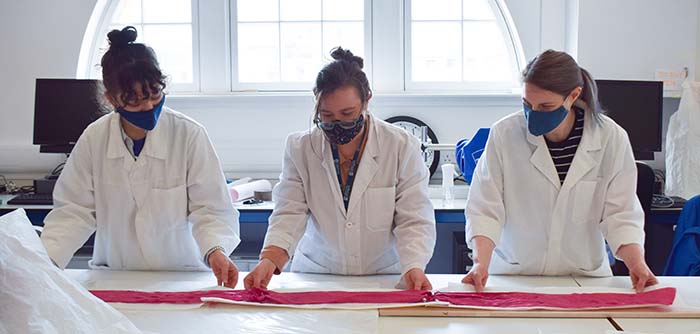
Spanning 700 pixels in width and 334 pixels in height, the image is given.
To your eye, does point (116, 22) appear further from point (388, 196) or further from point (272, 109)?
point (388, 196)

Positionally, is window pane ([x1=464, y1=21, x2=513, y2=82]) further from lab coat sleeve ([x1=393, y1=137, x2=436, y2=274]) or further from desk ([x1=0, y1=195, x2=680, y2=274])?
lab coat sleeve ([x1=393, y1=137, x2=436, y2=274])

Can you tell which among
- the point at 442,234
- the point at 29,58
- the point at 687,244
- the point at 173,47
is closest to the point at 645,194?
the point at 687,244

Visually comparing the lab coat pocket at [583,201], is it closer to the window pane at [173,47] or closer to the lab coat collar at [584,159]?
the lab coat collar at [584,159]

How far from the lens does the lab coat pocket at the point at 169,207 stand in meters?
1.75

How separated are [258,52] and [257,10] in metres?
0.23

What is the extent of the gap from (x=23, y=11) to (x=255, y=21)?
122cm

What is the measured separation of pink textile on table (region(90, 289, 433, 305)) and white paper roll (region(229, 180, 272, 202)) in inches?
54.6

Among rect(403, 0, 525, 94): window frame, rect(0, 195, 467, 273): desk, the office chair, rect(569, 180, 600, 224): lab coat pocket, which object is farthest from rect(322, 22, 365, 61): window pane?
rect(569, 180, 600, 224): lab coat pocket

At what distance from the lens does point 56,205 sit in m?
1.73

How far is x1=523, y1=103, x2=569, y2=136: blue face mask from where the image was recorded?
1675 millimetres

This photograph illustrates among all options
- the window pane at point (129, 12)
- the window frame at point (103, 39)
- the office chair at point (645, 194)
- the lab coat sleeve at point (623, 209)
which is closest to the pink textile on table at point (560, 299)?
the lab coat sleeve at point (623, 209)

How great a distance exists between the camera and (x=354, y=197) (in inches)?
69.4

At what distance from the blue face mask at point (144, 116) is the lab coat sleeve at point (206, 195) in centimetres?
12

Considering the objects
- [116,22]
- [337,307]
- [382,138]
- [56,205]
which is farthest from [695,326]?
[116,22]
